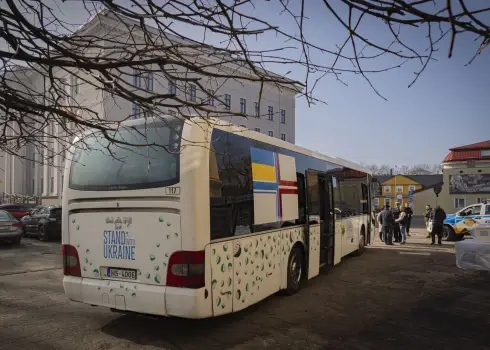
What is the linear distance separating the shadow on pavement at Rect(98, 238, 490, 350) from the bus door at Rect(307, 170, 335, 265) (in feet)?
2.46

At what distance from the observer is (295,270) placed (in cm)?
795

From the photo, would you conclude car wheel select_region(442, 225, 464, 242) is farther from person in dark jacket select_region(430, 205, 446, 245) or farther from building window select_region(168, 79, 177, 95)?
building window select_region(168, 79, 177, 95)

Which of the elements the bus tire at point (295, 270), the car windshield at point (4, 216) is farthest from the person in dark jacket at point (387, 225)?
the car windshield at point (4, 216)

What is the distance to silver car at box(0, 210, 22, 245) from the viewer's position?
16.0 m

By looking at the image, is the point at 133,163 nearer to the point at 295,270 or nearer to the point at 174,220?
the point at 174,220

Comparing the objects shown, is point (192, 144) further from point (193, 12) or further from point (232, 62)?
point (193, 12)

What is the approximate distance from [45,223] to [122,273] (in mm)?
14938

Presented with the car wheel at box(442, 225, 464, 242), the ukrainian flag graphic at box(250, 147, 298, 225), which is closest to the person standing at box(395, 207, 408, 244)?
the car wheel at box(442, 225, 464, 242)

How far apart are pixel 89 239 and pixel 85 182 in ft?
2.68

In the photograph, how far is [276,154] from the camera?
289 inches

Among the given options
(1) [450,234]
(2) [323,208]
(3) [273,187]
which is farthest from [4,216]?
(1) [450,234]

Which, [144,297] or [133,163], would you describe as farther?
[133,163]

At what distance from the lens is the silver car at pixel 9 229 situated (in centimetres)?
1605

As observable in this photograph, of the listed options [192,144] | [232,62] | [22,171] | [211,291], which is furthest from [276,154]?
[22,171]
